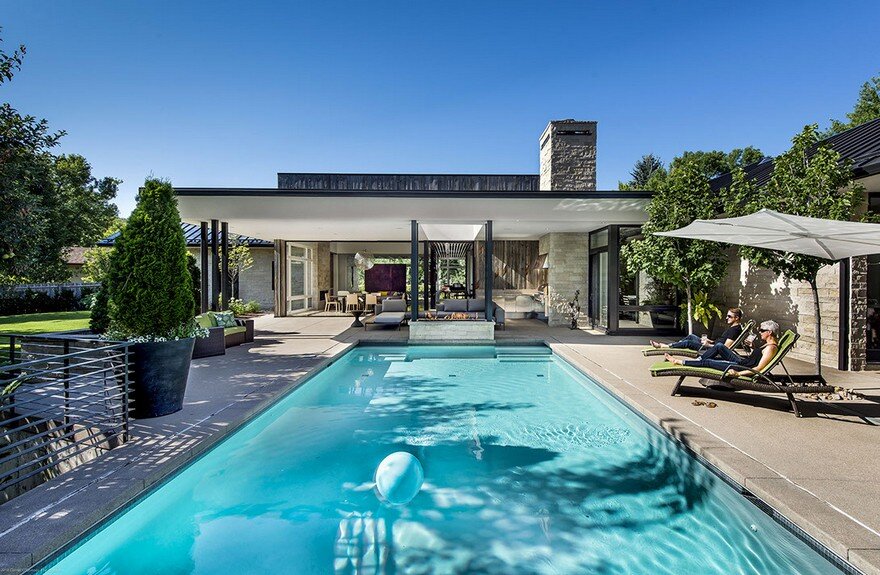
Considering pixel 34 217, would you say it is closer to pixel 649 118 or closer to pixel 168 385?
pixel 168 385

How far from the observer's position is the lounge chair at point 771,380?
15.3 ft

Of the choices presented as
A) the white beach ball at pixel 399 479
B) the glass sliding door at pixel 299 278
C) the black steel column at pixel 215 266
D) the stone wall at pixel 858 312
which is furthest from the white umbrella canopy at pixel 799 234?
the glass sliding door at pixel 299 278

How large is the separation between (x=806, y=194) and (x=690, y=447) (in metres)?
4.28

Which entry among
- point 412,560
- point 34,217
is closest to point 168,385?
point 412,560

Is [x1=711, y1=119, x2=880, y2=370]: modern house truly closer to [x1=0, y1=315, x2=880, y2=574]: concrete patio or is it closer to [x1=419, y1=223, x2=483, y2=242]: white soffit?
[x1=0, y1=315, x2=880, y2=574]: concrete patio

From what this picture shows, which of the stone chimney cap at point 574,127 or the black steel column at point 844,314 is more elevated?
the stone chimney cap at point 574,127

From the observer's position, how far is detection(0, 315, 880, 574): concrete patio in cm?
249

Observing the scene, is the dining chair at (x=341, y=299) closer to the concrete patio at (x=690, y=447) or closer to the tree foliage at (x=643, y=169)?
the concrete patio at (x=690, y=447)

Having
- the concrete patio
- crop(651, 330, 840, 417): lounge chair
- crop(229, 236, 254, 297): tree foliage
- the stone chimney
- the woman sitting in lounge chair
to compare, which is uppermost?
the stone chimney

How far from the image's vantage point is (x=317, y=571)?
271 centimetres

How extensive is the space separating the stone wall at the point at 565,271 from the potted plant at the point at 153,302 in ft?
35.5

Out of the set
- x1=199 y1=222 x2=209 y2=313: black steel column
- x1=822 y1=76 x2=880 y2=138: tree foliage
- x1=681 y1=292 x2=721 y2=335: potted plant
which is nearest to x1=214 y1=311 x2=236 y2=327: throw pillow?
x1=199 y1=222 x2=209 y2=313: black steel column

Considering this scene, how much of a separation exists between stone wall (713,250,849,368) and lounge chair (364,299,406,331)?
810 centimetres

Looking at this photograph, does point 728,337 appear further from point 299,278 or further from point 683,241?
point 299,278
